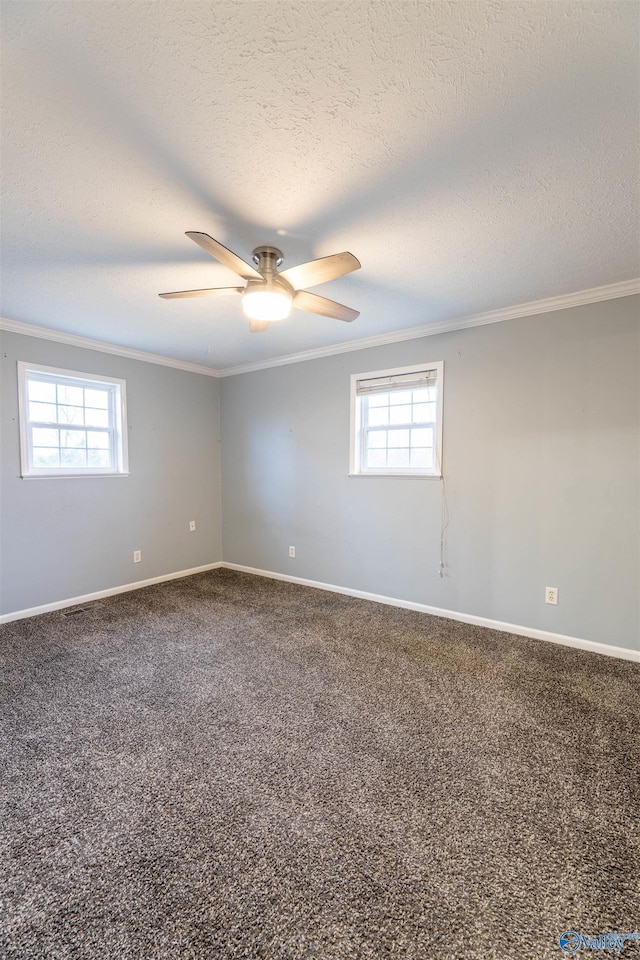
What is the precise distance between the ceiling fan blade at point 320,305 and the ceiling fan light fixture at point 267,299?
0.14 m

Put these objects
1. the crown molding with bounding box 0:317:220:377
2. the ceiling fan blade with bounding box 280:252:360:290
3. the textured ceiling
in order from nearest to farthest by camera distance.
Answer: the textured ceiling, the ceiling fan blade with bounding box 280:252:360:290, the crown molding with bounding box 0:317:220:377

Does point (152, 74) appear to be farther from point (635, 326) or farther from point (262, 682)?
point (635, 326)

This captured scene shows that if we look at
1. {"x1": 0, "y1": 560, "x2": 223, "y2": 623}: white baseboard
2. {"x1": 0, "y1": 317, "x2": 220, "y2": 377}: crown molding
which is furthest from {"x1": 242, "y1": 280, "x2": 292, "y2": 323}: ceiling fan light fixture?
{"x1": 0, "y1": 560, "x2": 223, "y2": 623}: white baseboard

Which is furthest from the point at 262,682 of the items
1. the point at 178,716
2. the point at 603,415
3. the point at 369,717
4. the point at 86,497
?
the point at 603,415

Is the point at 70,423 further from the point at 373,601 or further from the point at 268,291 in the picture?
the point at 373,601

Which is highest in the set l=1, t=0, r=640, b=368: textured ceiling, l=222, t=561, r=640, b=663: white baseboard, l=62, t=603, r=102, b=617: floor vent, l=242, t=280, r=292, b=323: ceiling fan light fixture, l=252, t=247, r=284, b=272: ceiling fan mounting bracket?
→ l=1, t=0, r=640, b=368: textured ceiling

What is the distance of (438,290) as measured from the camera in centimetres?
272

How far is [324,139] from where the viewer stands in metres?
1.44

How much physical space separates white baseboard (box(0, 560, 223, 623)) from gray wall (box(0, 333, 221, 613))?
5 centimetres

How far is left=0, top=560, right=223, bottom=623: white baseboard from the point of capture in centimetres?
338

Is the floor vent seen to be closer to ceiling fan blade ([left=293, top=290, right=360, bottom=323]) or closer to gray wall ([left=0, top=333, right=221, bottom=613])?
gray wall ([left=0, top=333, right=221, bottom=613])

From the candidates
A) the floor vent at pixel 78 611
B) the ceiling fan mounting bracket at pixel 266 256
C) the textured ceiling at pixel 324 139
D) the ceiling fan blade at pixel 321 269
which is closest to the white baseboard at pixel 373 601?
the floor vent at pixel 78 611

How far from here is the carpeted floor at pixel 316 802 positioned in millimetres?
1120

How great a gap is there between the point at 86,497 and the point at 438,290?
3579mm
